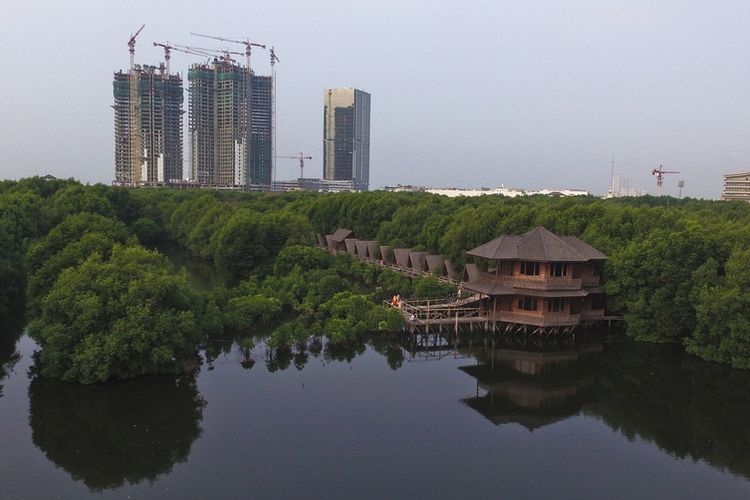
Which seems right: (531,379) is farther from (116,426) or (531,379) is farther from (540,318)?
(116,426)

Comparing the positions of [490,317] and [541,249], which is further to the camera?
[490,317]

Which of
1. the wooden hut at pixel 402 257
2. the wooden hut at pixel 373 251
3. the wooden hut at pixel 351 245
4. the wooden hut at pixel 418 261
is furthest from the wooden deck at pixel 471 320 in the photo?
the wooden hut at pixel 351 245

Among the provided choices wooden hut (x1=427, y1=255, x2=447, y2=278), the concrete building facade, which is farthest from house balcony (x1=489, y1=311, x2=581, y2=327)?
the concrete building facade

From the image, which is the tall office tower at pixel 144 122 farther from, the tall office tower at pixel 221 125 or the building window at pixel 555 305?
the building window at pixel 555 305

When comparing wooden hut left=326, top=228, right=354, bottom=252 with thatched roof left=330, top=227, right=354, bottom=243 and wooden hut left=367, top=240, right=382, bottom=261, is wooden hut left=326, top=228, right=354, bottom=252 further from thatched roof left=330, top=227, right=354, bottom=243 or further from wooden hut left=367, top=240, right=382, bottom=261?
wooden hut left=367, top=240, right=382, bottom=261

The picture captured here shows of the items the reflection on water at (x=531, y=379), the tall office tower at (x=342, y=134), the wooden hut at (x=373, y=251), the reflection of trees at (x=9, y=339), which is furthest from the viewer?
the tall office tower at (x=342, y=134)

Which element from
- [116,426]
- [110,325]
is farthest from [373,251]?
[116,426]
